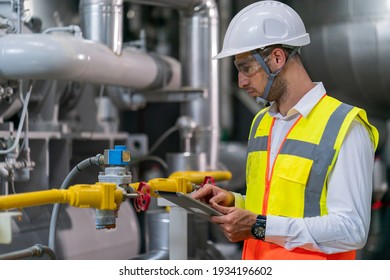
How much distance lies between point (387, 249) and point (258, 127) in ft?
6.99

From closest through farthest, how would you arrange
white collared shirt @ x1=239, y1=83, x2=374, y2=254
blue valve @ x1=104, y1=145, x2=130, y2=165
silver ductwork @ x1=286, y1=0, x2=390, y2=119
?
1. white collared shirt @ x1=239, y1=83, x2=374, y2=254
2. blue valve @ x1=104, y1=145, x2=130, y2=165
3. silver ductwork @ x1=286, y1=0, x2=390, y2=119

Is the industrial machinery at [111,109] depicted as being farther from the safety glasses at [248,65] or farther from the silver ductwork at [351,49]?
the safety glasses at [248,65]

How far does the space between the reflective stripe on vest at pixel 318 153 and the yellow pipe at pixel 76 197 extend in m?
0.40

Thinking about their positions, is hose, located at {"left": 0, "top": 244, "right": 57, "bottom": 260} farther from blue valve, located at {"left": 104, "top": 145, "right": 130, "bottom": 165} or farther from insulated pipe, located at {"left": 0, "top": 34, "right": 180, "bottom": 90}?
insulated pipe, located at {"left": 0, "top": 34, "right": 180, "bottom": 90}

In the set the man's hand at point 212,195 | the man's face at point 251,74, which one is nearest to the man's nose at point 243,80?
the man's face at point 251,74

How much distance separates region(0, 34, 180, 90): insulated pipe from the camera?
2070 millimetres

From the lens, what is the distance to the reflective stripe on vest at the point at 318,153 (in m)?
1.50

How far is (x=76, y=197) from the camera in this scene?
146cm

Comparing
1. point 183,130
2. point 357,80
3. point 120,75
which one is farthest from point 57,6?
point 357,80

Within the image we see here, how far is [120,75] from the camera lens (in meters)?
2.54

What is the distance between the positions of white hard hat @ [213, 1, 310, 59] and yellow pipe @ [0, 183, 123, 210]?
415 millimetres

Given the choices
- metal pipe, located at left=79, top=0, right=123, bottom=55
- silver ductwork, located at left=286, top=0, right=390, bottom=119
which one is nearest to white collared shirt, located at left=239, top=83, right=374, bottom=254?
metal pipe, located at left=79, top=0, right=123, bottom=55

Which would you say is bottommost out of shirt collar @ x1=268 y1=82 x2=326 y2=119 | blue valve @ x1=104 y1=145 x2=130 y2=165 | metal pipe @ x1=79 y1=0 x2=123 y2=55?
blue valve @ x1=104 y1=145 x2=130 y2=165
